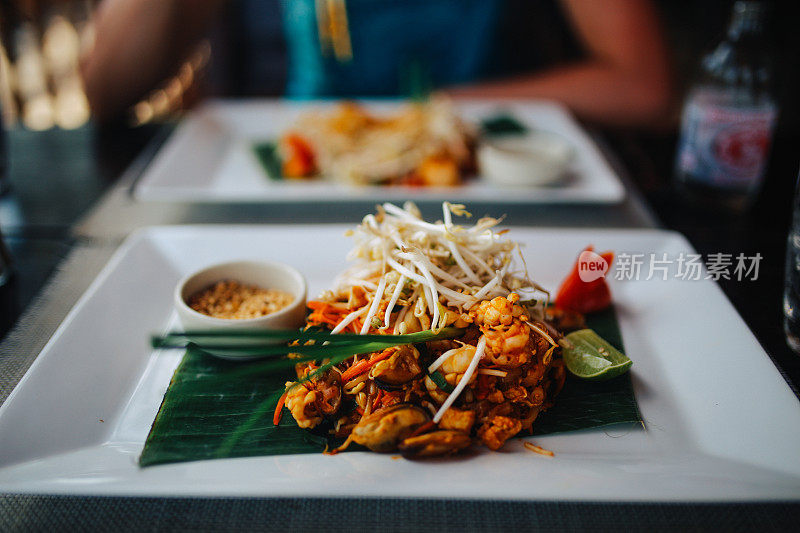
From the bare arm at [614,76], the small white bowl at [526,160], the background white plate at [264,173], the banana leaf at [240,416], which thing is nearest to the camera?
the banana leaf at [240,416]

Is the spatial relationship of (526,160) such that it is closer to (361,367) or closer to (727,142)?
(727,142)

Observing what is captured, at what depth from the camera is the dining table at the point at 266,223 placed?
1024 millimetres

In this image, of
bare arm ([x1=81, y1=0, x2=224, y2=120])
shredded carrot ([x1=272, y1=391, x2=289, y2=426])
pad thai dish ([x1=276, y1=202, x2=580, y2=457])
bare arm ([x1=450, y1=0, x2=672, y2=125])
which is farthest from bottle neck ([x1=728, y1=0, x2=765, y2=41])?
bare arm ([x1=81, y1=0, x2=224, y2=120])

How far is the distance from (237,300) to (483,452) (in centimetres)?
75

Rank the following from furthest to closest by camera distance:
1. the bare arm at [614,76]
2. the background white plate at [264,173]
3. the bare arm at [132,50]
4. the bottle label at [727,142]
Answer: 1. the bare arm at [614,76]
2. the bare arm at [132,50]
3. the background white plate at [264,173]
4. the bottle label at [727,142]

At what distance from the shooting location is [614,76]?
130 inches

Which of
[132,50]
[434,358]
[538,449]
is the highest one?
[132,50]

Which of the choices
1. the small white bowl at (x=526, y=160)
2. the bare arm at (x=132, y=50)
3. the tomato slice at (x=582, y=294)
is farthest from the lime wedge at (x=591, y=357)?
the bare arm at (x=132, y=50)

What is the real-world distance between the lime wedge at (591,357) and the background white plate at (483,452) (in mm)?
87

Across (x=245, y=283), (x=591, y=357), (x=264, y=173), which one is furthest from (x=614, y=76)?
(x=245, y=283)

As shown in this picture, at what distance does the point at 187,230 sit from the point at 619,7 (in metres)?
2.74

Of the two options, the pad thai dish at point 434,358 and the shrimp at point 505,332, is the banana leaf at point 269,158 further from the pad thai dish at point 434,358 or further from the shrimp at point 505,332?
the shrimp at point 505,332

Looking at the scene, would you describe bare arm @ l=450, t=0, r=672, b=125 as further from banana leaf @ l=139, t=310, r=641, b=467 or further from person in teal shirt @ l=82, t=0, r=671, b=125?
banana leaf @ l=139, t=310, r=641, b=467

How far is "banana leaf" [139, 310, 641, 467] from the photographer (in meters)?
1.13
